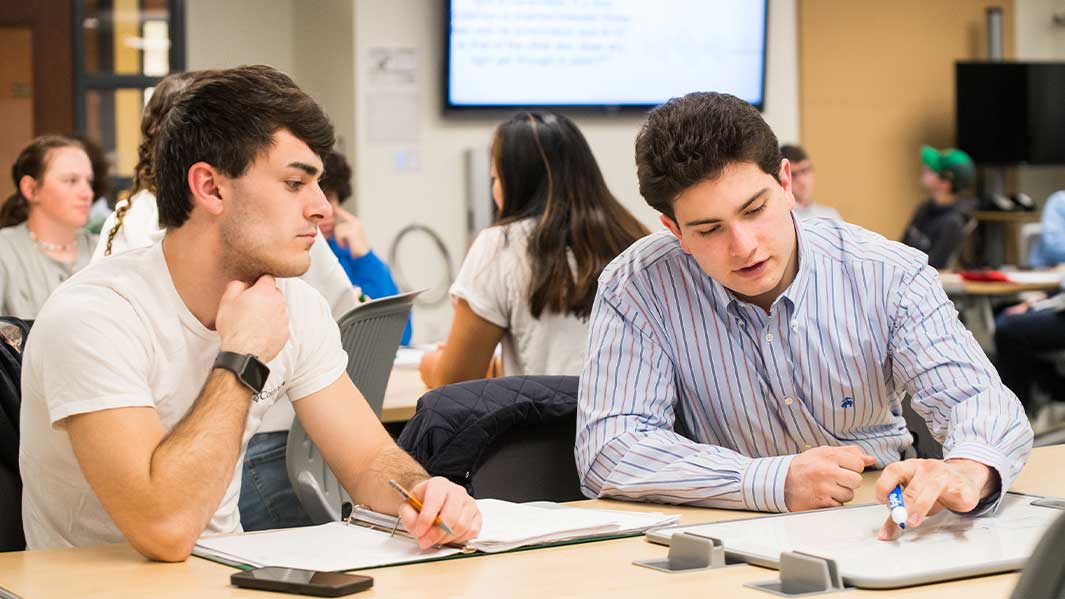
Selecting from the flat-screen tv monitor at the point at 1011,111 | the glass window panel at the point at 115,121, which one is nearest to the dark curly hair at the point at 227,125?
the glass window panel at the point at 115,121

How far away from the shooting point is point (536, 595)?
1307 millimetres

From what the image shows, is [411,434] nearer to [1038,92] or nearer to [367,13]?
[367,13]

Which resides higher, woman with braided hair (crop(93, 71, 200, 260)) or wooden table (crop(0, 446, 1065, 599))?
woman with braided hair (crop(93, 71, 200, 260))

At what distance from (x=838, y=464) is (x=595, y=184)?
1.60 metres

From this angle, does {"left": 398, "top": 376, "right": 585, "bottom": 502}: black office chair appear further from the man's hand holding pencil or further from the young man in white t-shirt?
the man's hand holding pencil

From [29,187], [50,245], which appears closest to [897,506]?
[50,245]

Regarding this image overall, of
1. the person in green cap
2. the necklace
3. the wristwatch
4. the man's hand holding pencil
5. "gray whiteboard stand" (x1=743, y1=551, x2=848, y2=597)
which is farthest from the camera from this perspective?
the person in green cap

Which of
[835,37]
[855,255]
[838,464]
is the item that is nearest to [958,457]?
[838,464]

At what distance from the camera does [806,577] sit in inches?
51.6

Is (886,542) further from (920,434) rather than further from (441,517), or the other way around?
(920,434)

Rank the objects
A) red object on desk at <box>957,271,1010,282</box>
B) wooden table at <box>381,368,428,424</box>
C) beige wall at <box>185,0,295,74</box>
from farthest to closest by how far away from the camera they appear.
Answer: beige wall at <box>185,0,295,74</box>, red object on desk at <box>957,271,1010,282</box>, wooden table at <box>381,368,428,424</box>

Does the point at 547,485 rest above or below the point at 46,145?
below

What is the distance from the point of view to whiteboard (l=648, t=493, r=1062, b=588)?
52.6 inches

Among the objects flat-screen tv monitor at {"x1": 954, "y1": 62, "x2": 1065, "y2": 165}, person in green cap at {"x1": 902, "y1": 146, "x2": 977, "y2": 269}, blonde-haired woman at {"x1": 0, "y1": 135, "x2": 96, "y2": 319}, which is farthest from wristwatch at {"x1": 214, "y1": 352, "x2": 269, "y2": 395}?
flat-screen tv monitor at {"x1": 954, "y1": 62, "x2": 1065, "y2": 165}
